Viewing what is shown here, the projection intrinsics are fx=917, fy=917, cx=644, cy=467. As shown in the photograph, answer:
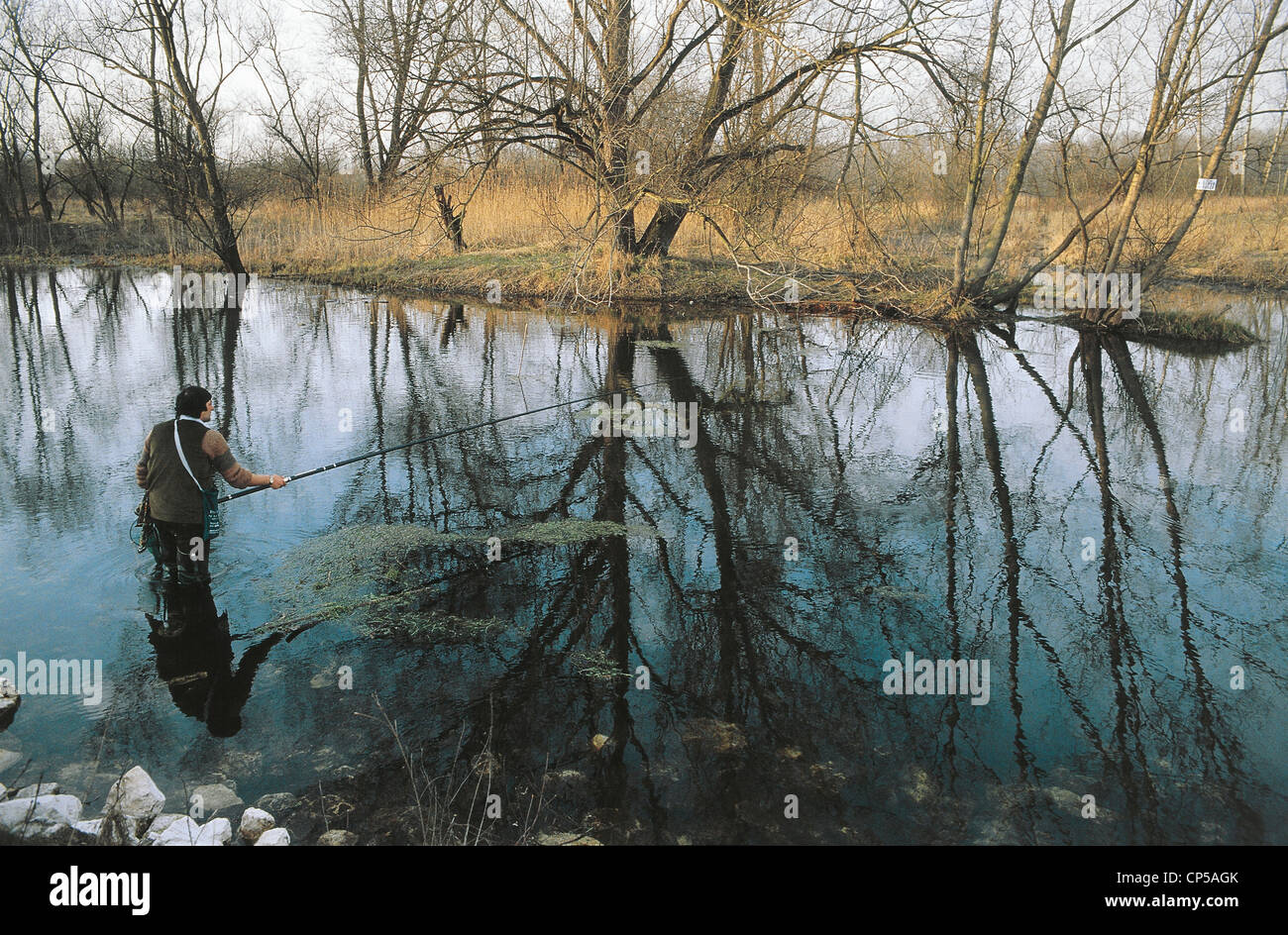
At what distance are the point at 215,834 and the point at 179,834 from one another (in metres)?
0.13

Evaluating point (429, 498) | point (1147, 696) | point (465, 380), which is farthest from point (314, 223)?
point (1147, 696)

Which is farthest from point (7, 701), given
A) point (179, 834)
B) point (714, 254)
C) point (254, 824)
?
point (714, 254)

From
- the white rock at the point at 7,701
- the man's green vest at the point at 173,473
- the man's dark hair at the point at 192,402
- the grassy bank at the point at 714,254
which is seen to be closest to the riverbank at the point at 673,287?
the grassy bank at the point at 714,254

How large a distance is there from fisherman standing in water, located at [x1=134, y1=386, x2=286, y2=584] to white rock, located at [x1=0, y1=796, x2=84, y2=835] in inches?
89.5

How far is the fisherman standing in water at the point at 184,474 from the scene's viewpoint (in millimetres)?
5496

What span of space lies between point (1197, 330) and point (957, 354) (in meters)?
4.43

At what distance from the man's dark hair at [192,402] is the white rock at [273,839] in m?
2.95

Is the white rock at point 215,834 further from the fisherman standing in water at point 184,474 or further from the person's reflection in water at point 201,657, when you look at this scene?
the fisherman standing in water at point 184,474

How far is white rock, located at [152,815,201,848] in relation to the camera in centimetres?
338

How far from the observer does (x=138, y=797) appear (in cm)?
364

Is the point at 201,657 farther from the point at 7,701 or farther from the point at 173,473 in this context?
the point at 173,473

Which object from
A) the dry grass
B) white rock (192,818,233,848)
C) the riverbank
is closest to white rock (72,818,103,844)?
white rock (192,818,233,848)
